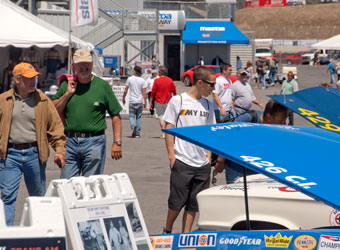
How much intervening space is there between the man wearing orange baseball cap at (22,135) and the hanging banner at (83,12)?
10.9 m

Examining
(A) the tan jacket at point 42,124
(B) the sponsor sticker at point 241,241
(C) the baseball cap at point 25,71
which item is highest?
(C) the baseball cap at point 25,71

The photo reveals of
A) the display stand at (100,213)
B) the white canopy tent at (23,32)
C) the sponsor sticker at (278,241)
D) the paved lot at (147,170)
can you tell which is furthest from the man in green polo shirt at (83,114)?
the white canopy tent at (23,32)

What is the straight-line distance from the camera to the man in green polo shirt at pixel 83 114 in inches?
269

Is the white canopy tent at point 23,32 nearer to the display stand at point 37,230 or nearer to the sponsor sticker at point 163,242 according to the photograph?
the sponsor sticker at point 163,242

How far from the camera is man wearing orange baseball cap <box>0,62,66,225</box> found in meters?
6.28

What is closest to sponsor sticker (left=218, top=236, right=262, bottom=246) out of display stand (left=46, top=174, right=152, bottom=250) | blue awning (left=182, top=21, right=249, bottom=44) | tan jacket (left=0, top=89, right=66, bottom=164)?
display stand (left=46, top=174, right=152, bottom=250)

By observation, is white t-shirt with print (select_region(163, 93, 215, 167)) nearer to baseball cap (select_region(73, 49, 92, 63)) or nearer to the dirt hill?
baseball cap (select_region(73, 49, 92, 63))

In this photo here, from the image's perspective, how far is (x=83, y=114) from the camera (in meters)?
6.87

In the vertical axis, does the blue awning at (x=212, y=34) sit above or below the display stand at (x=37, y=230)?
above

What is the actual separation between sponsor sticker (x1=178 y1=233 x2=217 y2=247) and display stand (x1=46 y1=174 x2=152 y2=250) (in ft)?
1.11

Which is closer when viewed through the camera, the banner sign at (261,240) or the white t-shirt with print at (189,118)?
the banner sign at (261,240)

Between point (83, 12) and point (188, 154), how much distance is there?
1119 centimetres

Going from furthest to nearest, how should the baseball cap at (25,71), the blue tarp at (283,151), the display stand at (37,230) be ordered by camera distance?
the baseball cap at (25,71), the blue tarp at (283,151), the display stand at (37,230)

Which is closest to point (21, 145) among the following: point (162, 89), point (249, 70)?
point (162, 89)
